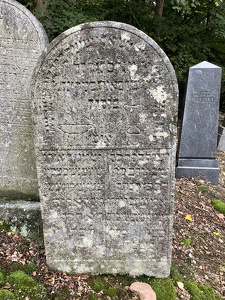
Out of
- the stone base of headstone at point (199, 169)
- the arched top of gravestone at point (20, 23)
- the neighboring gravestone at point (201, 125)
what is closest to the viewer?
the arched top of gravestone at point (20, 23)

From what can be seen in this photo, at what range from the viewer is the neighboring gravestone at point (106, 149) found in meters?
2.02

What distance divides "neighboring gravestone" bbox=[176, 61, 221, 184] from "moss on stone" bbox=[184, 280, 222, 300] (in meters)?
3.09

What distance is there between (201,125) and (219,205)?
180cm

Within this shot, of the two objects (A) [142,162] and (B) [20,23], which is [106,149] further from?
(B) [20,23]

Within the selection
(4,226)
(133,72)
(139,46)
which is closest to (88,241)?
(4,226)

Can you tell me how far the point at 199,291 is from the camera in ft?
8.28

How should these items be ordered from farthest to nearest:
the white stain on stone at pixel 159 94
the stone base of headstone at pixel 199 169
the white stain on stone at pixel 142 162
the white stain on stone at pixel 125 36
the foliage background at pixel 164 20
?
the foliage background at pixel 164 20 → the stone base of headstone at pixel 199 169 → the white stain on stone at pixel 142 162 → the white stain on stone at pixel 159 94 → the white stain on stone at pixel 125 36

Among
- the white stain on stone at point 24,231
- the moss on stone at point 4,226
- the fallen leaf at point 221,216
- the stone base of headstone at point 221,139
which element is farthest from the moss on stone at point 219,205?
the stone base of headstone at point 221,139

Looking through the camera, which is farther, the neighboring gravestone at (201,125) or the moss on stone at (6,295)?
the neighboring gravestone at (201,125)

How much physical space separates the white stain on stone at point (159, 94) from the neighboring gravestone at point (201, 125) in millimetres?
3480

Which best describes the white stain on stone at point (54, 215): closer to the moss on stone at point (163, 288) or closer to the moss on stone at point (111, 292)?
the moss on stone at point (111, 292)

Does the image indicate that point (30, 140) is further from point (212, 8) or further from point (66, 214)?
point (212, 8)

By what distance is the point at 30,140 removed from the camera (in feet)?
10.8

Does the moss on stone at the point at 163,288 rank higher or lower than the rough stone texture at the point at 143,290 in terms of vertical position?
lower
